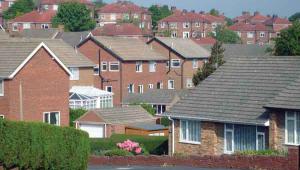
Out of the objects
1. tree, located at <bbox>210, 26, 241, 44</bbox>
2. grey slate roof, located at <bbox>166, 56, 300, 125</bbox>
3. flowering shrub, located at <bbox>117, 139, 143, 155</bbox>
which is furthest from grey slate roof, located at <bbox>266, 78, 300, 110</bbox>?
tree, located at <bbox>210, 26, 241, 44</bbox>

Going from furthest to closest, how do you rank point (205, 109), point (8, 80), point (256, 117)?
1. point (8, 80)
2. point (205, 109)
3. point (256, 117)

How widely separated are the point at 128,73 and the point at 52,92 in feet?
94.2

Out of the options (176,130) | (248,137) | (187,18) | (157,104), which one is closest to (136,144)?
(176,130)

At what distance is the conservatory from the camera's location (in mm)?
64375

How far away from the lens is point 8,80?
52531 millimetres

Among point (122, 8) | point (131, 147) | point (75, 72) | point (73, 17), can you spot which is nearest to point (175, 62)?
point (75, 72)

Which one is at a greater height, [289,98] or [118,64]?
[118,64]

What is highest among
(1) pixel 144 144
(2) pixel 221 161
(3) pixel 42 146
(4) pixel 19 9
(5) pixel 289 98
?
(4) pixel 19 9

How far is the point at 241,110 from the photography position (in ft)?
130

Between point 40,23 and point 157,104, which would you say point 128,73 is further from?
point 40,23

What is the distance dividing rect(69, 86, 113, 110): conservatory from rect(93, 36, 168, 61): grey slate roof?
42.7 ft

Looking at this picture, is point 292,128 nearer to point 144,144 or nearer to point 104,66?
point 144,144

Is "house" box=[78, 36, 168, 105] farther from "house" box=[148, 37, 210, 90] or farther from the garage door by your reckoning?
the garage door

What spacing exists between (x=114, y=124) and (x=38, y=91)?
5110mm
